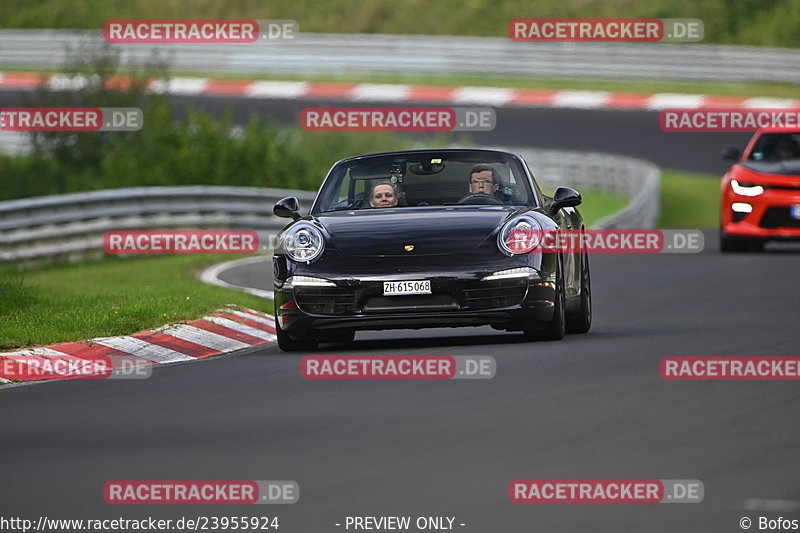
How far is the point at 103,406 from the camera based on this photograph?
9227 millimetres

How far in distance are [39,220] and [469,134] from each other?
16.4 meters

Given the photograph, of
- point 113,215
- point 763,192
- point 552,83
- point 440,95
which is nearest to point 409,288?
point 763,192

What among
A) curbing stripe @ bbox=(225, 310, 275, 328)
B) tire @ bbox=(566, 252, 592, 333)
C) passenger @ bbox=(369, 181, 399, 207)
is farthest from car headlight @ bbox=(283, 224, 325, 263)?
curbing stripe @ bbox=(225, 310, 275, 328)

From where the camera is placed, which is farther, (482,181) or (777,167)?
(777,167)

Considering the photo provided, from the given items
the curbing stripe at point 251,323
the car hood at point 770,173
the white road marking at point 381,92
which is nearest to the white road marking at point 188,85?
the white road marking at point 381,92

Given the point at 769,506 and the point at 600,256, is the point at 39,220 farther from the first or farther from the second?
the point at 769,506

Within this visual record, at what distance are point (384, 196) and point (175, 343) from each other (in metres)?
1.79

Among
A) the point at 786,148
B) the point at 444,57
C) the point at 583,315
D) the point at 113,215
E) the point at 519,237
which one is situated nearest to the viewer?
the point at 519,237

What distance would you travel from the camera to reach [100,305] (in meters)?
14.3

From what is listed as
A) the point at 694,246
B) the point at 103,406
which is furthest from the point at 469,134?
the point at 103,406

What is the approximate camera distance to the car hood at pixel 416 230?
444 inches

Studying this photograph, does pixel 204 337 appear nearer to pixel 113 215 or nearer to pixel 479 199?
pixel 479 199

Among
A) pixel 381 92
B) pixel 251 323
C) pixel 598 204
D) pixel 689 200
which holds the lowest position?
pixel 251 323

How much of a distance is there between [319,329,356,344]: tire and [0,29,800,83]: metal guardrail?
91.3 ft
